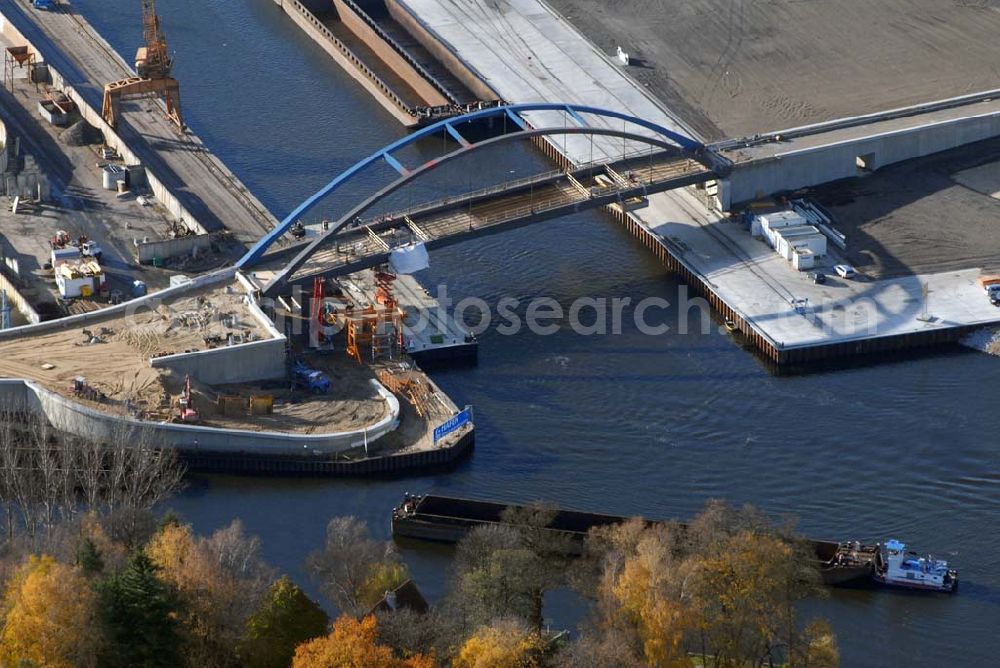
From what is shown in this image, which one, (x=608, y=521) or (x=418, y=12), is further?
(x=418, y=12)

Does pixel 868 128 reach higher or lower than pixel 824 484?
higher

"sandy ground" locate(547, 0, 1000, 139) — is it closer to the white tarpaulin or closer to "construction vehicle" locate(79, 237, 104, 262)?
the white tarpaulin

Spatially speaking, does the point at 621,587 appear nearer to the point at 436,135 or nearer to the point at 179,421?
the point at 179,421

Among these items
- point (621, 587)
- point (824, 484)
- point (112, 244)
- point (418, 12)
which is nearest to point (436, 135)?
point (418, 12)

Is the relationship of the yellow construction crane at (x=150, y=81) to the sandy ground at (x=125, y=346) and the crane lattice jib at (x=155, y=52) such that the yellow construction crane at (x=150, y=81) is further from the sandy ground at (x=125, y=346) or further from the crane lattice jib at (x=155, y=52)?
the sandy ground at (x=125, y=346)

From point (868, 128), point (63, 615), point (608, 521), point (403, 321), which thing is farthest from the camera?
point (868, 128)

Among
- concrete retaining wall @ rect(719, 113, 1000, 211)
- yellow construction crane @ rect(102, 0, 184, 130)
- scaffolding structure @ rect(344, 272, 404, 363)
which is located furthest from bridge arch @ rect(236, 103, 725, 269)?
yellow construction crane @ rect(102, 0, 184, 130)

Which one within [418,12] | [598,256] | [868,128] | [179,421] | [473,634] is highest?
[418,12]

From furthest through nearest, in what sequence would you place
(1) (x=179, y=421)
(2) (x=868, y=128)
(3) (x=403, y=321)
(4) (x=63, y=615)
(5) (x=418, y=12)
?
(5) (x=418, y=12), (2) (x=868, y=128), (3) (x=403, y=321), (1) (x=179, y=421), (4) (x=63, y=615)
